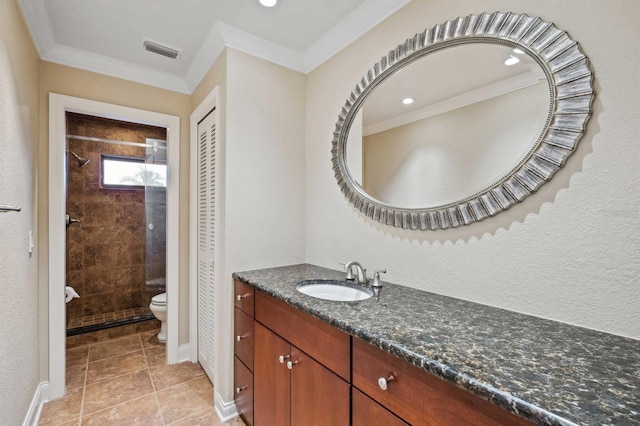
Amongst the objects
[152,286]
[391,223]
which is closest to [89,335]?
[152,286]

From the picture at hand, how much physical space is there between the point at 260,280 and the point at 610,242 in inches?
57.8

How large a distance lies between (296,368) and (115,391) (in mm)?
1677

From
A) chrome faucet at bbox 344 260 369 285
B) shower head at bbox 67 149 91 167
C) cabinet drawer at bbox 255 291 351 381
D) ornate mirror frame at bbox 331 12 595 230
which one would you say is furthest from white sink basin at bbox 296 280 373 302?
shower head at bbox 67 149 91 167

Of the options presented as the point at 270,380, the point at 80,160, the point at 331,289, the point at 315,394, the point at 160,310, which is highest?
the point at 80,160

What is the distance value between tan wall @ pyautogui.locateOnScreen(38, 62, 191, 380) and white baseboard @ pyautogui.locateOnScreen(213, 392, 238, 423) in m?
0.84

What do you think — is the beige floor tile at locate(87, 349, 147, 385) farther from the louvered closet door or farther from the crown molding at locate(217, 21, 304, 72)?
the crown molding at locate(217, 21, 304, 72)

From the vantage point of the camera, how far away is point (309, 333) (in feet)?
3.92

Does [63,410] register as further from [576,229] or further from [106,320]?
[576,229]

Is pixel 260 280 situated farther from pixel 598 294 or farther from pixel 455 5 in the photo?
pixel 455 5

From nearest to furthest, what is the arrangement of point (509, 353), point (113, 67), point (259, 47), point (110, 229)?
point (509, 353), point (259, 47), point (113, 67), point (110, 229)

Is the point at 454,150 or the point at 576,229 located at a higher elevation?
the point at 454,150

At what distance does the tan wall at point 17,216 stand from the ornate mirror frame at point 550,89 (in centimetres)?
181

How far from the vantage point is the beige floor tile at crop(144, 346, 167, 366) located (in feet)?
8.08

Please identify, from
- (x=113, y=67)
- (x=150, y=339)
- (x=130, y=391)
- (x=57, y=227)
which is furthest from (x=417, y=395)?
(x=150, y=339)
